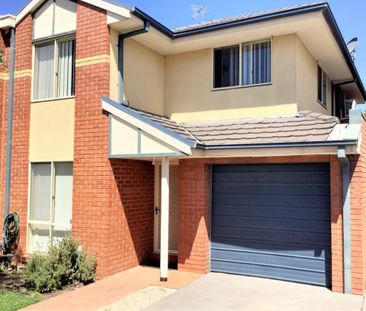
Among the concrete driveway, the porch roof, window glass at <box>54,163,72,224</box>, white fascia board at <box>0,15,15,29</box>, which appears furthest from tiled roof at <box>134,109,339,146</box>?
white fascia board at <box>0,15,15,29</box>

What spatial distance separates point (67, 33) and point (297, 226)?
7174 millimetres

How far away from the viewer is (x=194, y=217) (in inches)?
363

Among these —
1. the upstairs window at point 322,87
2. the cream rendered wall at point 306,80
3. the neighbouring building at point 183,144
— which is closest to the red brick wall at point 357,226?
the neighbouring building at point 183,144

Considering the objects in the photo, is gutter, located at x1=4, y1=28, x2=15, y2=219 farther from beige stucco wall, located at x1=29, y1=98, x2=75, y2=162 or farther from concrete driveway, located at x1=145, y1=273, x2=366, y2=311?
concrete driveway, located at x1=145, y1=273, x2=366, y2=311

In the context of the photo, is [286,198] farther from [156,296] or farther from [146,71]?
[146,71]

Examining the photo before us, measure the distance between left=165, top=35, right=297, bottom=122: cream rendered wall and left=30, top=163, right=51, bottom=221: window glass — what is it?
3.70 meters

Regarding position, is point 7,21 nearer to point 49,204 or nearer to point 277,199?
point 49,204

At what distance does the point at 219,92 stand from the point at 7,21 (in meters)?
6.03

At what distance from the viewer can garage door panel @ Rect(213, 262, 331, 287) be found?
805 cm

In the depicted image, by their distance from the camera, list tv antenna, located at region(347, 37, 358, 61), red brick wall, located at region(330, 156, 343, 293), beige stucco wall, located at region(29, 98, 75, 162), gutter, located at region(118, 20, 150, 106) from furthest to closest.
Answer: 1. tv antenna, located at region(347, 37, 358, 61)
2. beige stucco wall, located at region(29, 98, 75, 162)
3. gutter, located at region(118, 20, 150, 106)
4. red brick wall, located at region(330, 156, 343, 293)

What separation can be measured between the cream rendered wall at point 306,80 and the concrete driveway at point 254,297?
4.49 m

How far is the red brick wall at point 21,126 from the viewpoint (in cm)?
1020

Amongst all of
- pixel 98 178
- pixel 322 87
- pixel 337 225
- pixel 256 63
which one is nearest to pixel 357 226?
pixel 337 225

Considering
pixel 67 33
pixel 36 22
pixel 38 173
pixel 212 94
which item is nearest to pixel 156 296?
pixel 38 173
